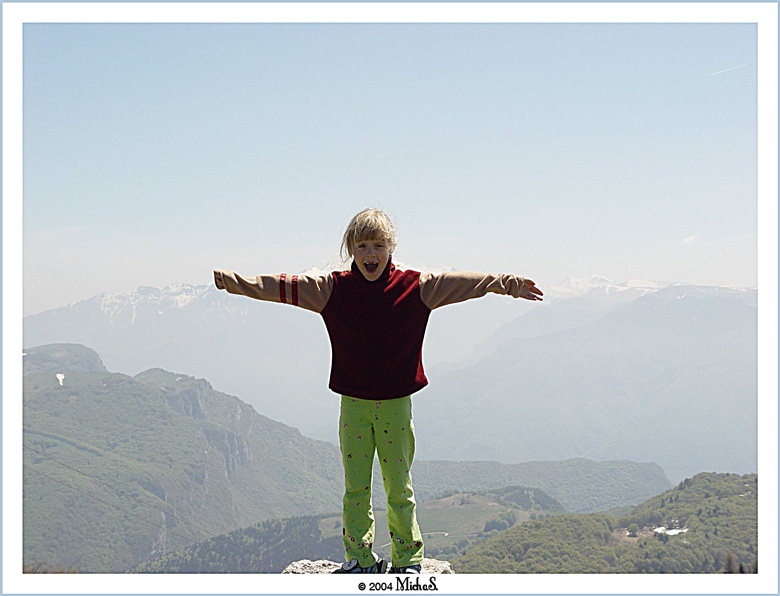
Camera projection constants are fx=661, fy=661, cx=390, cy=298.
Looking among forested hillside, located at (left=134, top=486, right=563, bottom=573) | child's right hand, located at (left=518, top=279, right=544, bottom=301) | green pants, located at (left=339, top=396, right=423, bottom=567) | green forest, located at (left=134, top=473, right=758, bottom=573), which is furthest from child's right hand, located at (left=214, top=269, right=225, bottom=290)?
forested hillside, located at (left=134, top=486, right=563, bottom=573)

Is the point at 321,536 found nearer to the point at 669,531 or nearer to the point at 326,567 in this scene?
the point at 669,531

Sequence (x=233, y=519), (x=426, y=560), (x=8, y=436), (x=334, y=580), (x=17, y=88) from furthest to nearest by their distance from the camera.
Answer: (x=233, y=519)
(x=8, y=436)
(x=17, y=88)
(x=426, y=560)
(x=334, y=580)

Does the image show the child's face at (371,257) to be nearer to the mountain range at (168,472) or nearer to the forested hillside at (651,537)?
the forested hillside at (651,537)

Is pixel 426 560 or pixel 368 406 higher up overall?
pixel 368 406

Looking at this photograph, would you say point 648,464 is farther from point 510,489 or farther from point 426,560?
point 426,560

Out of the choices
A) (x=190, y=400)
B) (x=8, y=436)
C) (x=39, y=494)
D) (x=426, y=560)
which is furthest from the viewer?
(x=190, y=400)

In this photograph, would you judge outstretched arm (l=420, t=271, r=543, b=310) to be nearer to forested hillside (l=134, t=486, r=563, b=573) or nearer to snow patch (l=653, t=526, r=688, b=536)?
snow patch (l=653, t=526, r=688, b=536)

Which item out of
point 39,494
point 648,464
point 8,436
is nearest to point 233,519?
point 39,494
